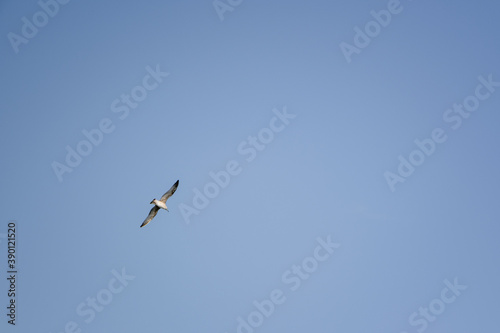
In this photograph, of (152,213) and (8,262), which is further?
(8,262)

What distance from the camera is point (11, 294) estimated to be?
31.7 metres

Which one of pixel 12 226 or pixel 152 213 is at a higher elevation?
pixel 12 226

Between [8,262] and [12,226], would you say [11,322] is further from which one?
[12,226]

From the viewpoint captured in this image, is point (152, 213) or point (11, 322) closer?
point (152, 213)

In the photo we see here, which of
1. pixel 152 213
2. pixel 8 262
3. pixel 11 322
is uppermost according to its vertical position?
pixel 8 262

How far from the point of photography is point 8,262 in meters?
31.4

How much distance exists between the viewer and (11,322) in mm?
32031

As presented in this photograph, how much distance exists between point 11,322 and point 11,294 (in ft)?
6.57

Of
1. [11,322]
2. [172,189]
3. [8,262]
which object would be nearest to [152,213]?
[172,189]

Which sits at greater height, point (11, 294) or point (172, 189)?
point (11, 294)

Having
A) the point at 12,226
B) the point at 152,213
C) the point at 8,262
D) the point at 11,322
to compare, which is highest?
the point at 12,226

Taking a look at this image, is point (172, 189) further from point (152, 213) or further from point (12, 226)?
point (12, 226)

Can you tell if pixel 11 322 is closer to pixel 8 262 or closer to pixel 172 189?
pixel 8 262

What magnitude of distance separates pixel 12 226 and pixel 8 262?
2427 millimetres
